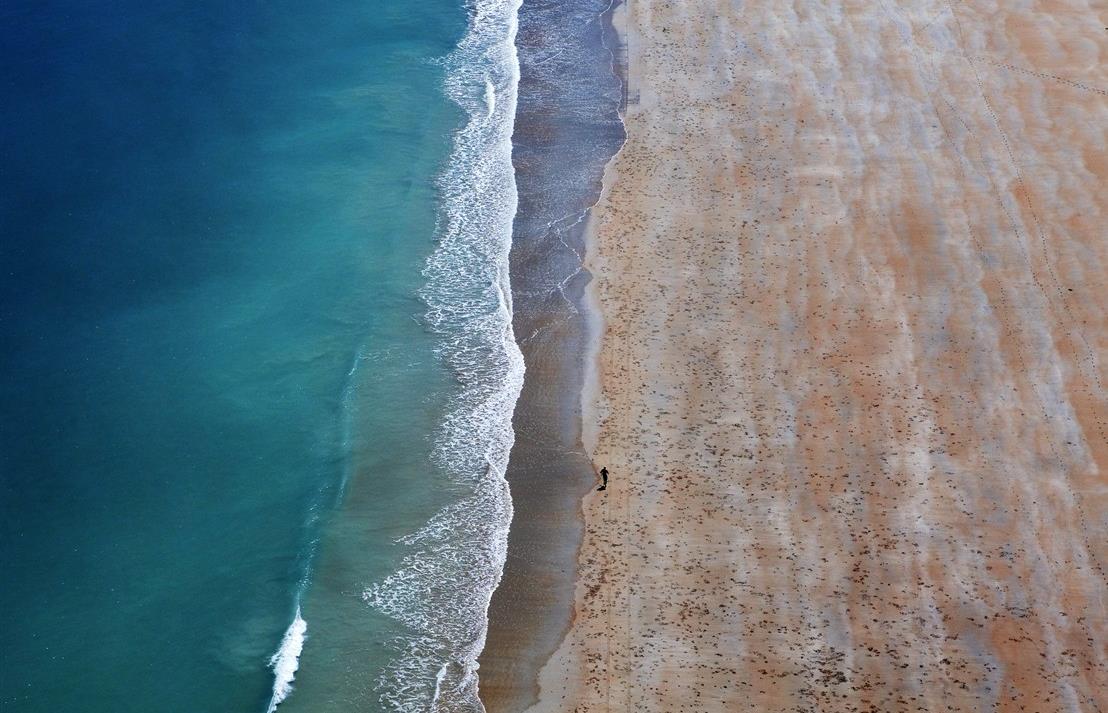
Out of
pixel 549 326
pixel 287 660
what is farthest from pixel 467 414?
pixel 287 660

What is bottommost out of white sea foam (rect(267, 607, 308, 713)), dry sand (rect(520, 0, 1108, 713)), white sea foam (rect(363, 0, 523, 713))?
white sea foam (rect(267, 607, 308, 713))

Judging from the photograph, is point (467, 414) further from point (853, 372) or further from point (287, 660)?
point (853, 372)

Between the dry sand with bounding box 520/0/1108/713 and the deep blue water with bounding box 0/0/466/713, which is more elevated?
the dry sand with bounding box 520/0/1108/713

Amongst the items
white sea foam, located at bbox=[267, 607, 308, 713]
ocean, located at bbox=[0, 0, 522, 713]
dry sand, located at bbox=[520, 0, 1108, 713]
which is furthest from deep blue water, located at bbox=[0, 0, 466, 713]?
dry sand, located at bbox=[520, 0, 1108, 713]

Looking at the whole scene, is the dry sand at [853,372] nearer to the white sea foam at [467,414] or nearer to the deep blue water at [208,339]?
the white sea foam at [467,414]

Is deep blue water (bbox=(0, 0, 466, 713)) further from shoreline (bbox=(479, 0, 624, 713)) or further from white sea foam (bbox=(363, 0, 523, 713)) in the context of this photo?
shoreline (bbox=(479, 0, 624, 713))

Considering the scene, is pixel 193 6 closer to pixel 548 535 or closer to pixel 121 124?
pixel 121 124
